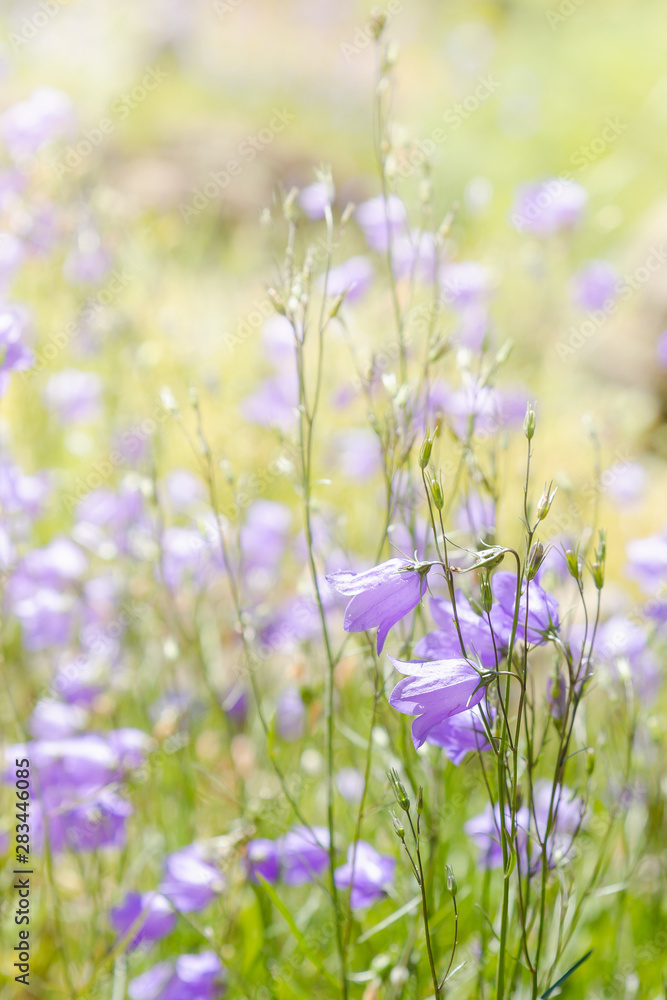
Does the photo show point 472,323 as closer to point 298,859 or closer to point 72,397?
point 72,397

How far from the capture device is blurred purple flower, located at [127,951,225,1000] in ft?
4.10

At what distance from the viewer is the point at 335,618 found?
2180 mm

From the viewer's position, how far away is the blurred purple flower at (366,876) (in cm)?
118

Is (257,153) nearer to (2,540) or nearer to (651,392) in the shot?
(651,392)

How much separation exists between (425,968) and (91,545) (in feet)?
4.24

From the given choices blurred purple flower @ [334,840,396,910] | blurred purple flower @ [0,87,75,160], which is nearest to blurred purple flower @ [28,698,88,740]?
blurred purple flower @ [334,840,396,910]

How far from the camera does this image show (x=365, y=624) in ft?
2.70

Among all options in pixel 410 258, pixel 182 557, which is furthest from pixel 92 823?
pixel 410 258

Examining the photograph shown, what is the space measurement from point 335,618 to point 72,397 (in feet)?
4.00

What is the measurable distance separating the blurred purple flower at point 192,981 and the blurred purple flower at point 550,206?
2.21m

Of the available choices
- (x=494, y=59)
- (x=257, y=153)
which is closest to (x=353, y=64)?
(x=494, y=59)

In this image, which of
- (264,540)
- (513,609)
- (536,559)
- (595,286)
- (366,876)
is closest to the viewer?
(536,559)

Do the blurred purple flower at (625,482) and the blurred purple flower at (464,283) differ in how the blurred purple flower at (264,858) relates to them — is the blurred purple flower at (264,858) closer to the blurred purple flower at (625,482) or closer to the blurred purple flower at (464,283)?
the blurred purple flower at (464,283)

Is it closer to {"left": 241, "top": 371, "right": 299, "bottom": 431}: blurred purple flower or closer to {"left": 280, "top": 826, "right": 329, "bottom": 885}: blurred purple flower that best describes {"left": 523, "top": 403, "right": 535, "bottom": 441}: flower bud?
{"left": 280, "top": 826, "right": 329, "bottom": 885}: blurred purple flower
